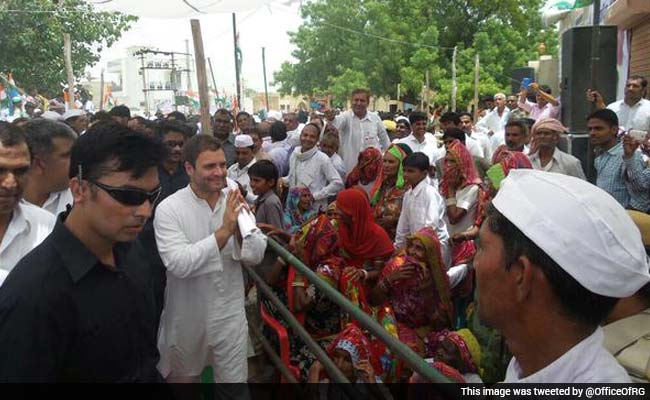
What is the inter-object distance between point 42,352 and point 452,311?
2567mm

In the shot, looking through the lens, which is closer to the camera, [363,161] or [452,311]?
[452,311]

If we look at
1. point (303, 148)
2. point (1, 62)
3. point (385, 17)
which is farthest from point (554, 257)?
point (385, 17)

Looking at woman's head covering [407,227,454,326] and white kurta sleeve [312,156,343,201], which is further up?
white kurta sleeve [312,156,343,201]

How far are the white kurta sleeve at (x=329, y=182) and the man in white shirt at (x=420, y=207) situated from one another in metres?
1.37

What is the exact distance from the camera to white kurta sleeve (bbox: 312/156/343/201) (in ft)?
20.4

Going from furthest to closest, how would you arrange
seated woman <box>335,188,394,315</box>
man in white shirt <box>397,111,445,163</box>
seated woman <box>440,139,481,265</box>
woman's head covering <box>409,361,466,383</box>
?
man in white shirt <box>397,111,445,163</box>, seated woman <box>440,139,481,265</box>, seated woman <box>335,188,394,315</box>, woman's head covering <box>409,361,466,383</box>

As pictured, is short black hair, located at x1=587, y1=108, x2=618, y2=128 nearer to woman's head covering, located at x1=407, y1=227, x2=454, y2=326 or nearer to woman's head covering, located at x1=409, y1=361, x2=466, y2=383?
woman's head covering, located at x1=407, y1=227, x2=454, y2=326

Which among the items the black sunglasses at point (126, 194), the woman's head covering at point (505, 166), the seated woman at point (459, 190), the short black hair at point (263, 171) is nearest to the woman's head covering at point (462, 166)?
the seated woman at point (459, 190)

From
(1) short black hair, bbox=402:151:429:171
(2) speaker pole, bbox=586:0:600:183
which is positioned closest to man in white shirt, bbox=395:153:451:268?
(1) short black hair, bbox=402:151:429:171

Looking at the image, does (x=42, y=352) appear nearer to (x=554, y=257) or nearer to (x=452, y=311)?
(x=554, y=257)

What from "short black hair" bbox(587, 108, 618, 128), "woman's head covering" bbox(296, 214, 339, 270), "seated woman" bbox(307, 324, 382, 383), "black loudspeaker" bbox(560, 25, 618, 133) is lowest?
"seated woman" bbox(307, 324, 382, 383)

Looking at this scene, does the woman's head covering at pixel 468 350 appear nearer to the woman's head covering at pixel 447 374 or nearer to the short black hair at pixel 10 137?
the woman's head covering at pixel 447 374

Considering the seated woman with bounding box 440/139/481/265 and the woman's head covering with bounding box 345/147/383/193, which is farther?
the woman's head covering with bounding box 345/147/383/193

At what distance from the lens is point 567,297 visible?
4.29ft
